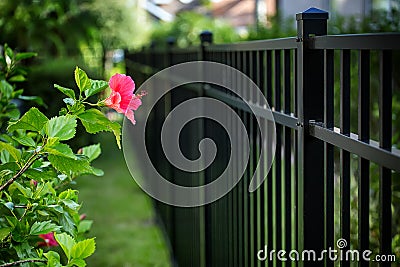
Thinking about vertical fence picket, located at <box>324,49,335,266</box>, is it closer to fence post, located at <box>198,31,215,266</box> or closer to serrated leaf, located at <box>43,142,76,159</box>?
serrated leaf, located at <box>43,142,76,159</box>

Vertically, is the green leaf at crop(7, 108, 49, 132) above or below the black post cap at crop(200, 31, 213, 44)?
below

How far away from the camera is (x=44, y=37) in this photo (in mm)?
11305

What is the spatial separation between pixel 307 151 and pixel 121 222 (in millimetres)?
4989

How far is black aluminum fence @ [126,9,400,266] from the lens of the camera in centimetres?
142

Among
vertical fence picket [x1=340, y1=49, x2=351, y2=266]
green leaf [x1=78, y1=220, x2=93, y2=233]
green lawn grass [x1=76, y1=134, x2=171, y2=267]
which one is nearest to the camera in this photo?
vertical fence picket [x1=340, y1=49, x2=351, y2=266]

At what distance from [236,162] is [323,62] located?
101 centimetres

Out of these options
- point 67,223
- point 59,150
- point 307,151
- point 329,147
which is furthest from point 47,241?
point 329,147

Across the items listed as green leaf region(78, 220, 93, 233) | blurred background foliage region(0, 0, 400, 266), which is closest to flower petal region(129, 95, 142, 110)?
green leaf region(78, 220, 93, 233)

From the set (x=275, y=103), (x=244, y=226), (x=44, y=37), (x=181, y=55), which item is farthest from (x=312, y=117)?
(x=44, y=37)

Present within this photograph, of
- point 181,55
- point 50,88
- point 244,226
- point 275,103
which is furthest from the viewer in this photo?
point 50,88

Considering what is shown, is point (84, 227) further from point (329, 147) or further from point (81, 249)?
point (329, 147)

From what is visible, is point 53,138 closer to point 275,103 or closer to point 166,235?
point 275,103

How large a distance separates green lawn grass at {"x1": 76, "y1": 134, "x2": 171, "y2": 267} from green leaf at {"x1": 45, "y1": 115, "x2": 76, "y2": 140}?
3.68m

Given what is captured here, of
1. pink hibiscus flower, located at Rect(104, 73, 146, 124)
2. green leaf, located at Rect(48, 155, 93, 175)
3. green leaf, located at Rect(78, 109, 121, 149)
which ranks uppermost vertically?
pink hibiscus flower, located at Rect(104, 73, 146, 124)
